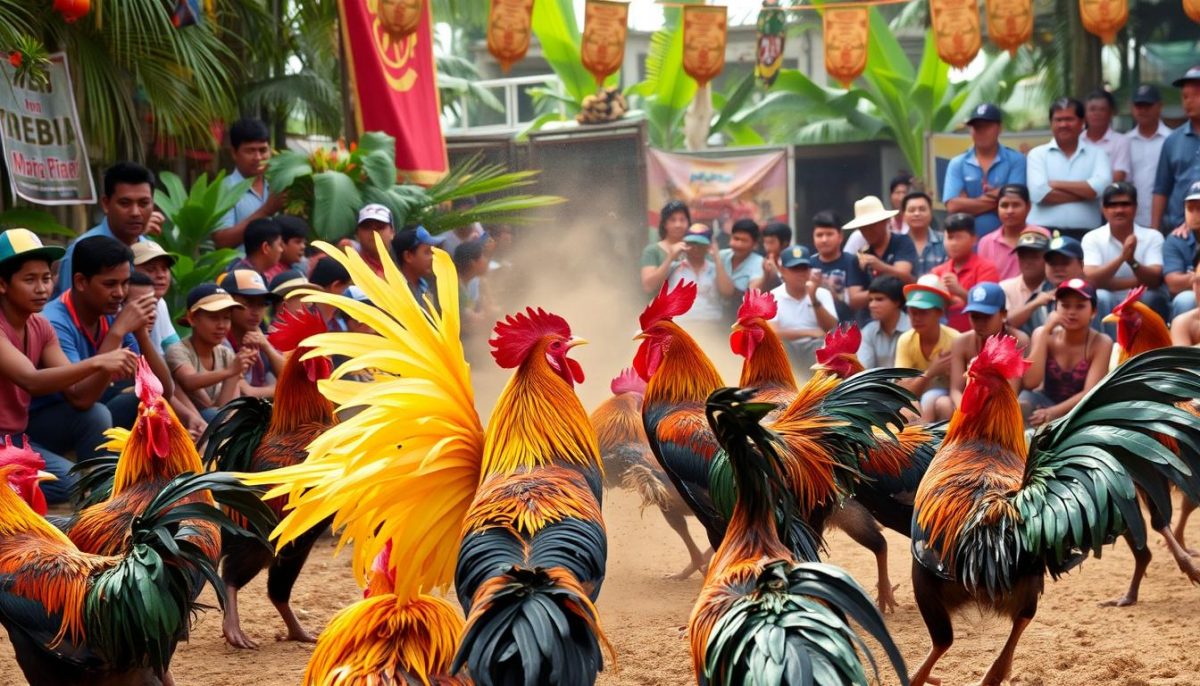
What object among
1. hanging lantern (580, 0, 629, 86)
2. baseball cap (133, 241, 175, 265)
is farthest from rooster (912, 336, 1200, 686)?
hanging lantern (580, 0, 629, 86)

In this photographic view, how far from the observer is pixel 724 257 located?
37.4ft

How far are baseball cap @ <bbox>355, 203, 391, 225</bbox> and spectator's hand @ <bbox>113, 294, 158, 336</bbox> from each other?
2.77m

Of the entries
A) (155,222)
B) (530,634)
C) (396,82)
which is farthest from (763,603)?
(396,82)

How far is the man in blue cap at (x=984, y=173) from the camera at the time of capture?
35.1 feet

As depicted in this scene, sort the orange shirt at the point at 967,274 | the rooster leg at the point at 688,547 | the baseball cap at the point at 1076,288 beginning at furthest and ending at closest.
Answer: the orange shirt at the point at 967,274 → the baseball cap at the point at 1076,288 → the rooster leg at the point at 688,547

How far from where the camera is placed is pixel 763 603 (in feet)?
11.1

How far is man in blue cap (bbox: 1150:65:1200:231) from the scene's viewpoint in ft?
32.5

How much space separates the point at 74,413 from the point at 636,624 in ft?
10.1

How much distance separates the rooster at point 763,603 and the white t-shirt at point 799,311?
6389mm

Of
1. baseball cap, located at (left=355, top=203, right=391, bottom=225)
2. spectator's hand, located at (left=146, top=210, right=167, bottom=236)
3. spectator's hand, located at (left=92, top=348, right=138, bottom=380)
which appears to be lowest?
spectator's hand, located at (left=92, top=348, right=138, bottom=380)

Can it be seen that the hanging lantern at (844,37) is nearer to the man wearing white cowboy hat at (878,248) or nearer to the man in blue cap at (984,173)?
the man in blue cap at (984,173)

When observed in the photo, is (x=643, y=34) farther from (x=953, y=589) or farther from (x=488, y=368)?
(x=953, y=589)

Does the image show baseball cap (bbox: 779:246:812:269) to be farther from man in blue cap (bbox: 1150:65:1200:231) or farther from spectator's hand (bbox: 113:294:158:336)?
spectator's hand (bbox: 113:294:158:336)

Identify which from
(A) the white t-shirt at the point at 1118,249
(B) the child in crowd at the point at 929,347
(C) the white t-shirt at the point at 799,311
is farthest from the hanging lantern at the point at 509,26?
(A) the white t-shirt at the point at 1118,249
